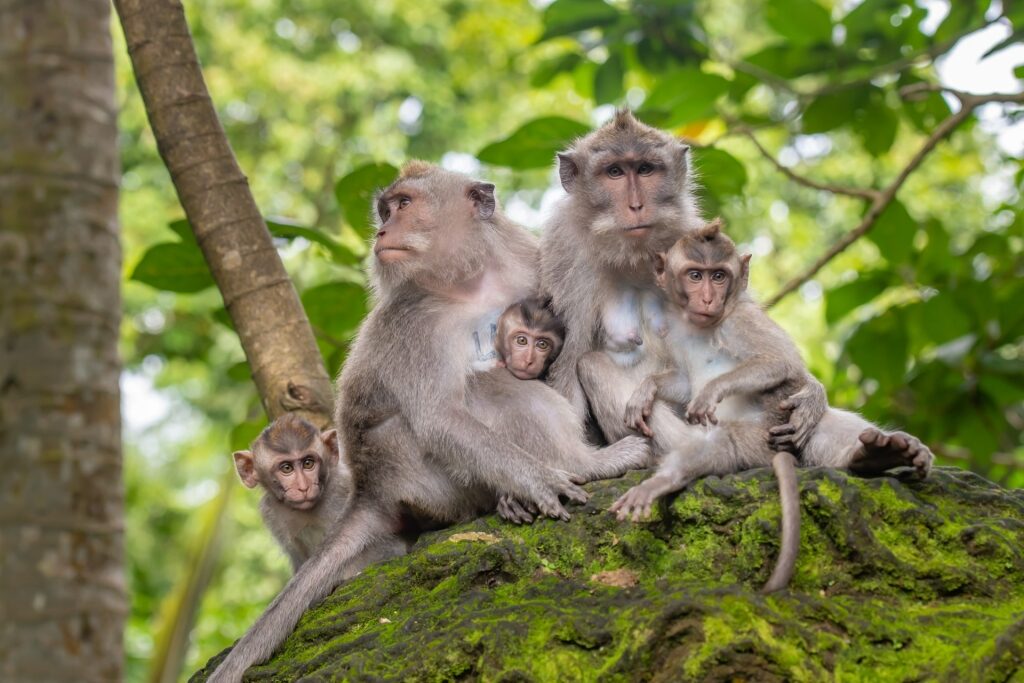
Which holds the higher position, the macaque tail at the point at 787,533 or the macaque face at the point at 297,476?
the macaque face at the point at 297,476

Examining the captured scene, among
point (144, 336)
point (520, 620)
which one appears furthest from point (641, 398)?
point (144, 336)

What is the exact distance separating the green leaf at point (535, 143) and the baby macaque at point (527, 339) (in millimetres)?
1048

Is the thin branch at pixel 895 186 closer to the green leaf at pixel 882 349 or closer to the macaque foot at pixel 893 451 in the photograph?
the green leaf at pixel 882 349

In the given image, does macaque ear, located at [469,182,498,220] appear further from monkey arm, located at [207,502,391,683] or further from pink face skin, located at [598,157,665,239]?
monkey arm, located at [207,502,391,683]

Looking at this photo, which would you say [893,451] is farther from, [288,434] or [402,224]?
[288,434]

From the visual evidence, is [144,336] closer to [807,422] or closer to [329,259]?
[329,259]

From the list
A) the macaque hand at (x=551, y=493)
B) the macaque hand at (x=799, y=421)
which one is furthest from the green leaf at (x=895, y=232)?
the macaque hand at (x=551, y=493)

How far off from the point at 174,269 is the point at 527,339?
5.69ft

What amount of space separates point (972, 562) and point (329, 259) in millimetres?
3257

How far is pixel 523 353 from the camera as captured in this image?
4.80 meters

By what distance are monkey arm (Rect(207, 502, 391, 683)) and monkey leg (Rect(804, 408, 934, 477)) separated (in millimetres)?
1643

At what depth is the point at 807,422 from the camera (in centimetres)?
416

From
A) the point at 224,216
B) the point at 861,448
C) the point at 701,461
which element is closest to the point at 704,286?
the point at 701,461

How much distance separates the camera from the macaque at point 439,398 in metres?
4.41
